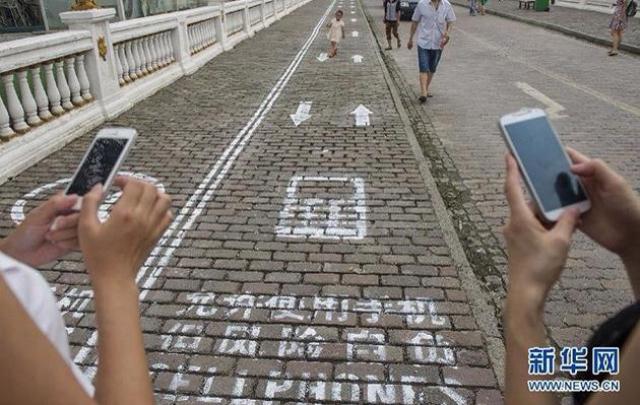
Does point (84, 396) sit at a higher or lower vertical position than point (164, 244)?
higher

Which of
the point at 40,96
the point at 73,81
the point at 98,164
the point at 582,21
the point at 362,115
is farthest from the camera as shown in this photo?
the point at 582,21

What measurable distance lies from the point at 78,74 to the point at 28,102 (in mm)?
1670

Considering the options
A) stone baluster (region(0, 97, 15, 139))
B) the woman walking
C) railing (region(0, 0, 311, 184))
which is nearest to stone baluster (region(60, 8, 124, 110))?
railing (region(0, 0, 311, 184))

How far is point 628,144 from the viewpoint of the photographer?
7637 mm

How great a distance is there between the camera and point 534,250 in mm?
1347

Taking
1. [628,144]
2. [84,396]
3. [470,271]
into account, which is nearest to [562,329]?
[470,271]

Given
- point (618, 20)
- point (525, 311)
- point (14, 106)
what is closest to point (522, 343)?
point (525, 311)

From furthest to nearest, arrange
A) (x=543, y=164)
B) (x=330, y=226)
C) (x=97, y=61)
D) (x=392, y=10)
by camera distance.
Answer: (x=392, y=10) < (x=97, y=61) < (x=330, y=226) < (x=543, y=164)

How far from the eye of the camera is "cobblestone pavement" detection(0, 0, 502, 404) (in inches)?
125

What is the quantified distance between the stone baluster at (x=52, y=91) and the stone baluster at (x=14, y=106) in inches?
29.2

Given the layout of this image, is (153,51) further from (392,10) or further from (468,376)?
(468,376)

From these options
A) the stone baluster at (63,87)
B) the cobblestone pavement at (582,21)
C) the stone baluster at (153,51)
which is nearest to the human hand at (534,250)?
the stone baluster at (63,87)

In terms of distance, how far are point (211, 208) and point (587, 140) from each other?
567 centimetres

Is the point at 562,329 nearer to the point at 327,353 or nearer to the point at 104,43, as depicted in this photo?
the point at 327,353
